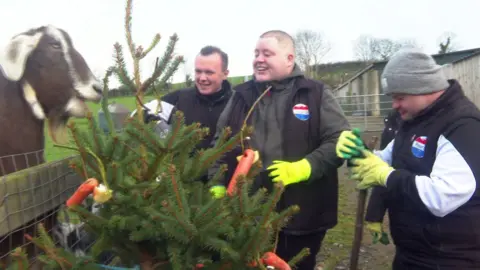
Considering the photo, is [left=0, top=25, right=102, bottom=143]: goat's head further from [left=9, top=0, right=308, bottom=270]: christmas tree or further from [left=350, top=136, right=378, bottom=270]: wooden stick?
[left=350, top=136, right=378, bottom=270]: wooden stick

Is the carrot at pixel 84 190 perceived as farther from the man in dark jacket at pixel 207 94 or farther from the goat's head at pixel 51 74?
the man in dark jacket at pixel 207 94

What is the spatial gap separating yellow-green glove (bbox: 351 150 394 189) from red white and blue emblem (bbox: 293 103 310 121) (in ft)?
1.23

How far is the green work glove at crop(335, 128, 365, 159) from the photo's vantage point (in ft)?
8.68

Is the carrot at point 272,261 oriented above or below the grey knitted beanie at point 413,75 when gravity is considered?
below

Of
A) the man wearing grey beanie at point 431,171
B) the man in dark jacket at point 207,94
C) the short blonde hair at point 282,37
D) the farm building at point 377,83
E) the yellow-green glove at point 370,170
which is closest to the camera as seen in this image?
the man wearing grey beanie at point 431,171

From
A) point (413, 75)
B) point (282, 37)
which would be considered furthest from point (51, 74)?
point (413, 75)

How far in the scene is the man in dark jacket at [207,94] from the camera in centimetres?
354

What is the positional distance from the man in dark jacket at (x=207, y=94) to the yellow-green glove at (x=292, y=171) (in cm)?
97

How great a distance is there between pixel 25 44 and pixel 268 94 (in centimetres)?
159

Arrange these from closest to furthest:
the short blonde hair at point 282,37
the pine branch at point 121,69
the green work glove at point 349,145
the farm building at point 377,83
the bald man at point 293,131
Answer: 1. the pine branch at point 121,69
2. the green work glove at point 349,145
3. the bald man at point 293,131
4. the short blonde hair at point 282,37
5. the farm building at point 377,83

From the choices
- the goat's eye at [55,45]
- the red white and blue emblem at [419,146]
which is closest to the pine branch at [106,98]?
the red white and blue emblem at [419,146]

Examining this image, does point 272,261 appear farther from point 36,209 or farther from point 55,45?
point 55,45

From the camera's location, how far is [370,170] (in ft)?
8.52

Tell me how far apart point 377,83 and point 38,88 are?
19.7m
